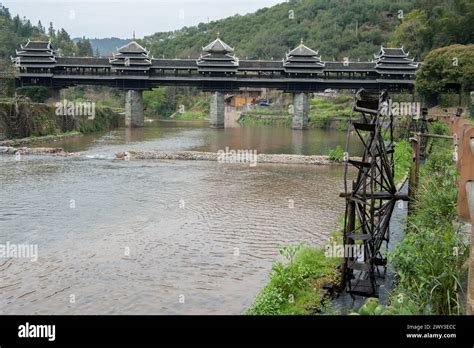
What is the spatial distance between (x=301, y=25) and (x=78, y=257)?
98090mm

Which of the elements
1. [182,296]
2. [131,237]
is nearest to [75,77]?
[131,237]

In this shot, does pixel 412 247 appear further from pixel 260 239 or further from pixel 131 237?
pixel 131 237

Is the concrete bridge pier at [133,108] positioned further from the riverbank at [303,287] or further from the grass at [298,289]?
the grass at [298,289]

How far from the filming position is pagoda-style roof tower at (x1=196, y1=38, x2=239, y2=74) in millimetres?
56656

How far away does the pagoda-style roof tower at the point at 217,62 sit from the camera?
56656 millimetres

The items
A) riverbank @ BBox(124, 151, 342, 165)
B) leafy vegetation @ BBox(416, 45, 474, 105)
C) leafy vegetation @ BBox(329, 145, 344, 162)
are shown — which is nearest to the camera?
leafy vegetation @ BBox(329, 145, 344, 162)

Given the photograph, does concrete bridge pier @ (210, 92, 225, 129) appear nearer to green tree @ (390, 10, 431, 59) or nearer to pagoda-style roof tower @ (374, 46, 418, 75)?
pagoda-style roof tower @ (374, 46, 418, 75)

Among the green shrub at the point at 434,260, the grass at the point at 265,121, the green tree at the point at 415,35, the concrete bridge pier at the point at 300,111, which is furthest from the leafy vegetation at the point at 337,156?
the green tree at the point at 415,35

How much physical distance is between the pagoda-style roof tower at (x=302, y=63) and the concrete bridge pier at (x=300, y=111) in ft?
8.17

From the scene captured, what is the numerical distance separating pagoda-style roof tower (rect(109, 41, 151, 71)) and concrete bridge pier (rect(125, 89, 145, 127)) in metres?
2.57

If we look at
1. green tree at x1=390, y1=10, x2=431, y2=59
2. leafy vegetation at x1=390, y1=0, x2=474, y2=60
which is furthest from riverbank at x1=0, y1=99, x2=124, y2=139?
green tree at x1=390, y1=10, x2=431, y2=59

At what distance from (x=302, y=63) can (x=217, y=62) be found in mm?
9096

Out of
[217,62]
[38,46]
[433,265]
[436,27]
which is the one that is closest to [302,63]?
[217,62]

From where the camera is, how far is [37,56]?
184ft
